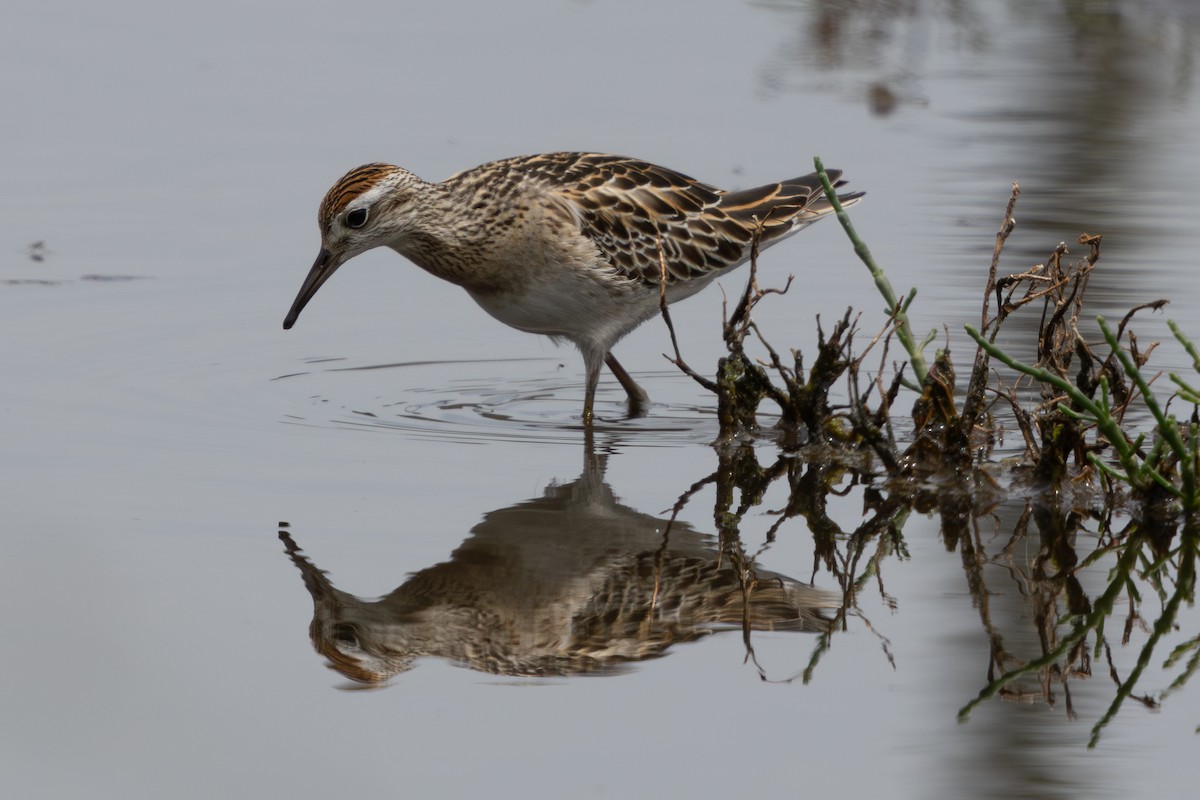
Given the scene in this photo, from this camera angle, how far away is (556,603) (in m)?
7.02

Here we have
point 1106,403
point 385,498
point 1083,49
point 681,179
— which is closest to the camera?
point 1106,403

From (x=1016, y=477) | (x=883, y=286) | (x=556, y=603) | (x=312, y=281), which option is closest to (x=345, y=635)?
(x=556, y=603)

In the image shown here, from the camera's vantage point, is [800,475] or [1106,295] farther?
[1106,295]

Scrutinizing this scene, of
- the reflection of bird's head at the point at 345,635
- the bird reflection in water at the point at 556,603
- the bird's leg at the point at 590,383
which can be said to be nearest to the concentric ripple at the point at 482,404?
the bird's leg at the point at 590,383

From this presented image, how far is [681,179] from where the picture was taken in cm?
1134

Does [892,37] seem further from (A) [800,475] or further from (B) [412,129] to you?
(A) [800,475]

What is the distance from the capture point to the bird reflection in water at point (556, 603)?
6.59 m

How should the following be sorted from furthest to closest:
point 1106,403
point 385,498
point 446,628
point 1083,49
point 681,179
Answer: point 1083,49 < point 681,179 < point 385,498 < point 1106,403 < point 446,628

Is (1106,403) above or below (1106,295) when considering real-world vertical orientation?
above

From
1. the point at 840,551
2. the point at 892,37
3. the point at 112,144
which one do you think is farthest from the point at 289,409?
the point at 892,37

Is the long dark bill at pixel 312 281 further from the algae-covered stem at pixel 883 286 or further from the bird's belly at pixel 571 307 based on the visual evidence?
the algae-covered stem at pixel 883 286

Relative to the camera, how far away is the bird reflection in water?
6.59 m

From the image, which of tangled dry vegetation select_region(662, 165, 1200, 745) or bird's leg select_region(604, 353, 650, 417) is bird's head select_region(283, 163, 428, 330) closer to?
bird's leg select_region(604, 353, 650, 417)

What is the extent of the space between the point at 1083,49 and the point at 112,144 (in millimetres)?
9326
